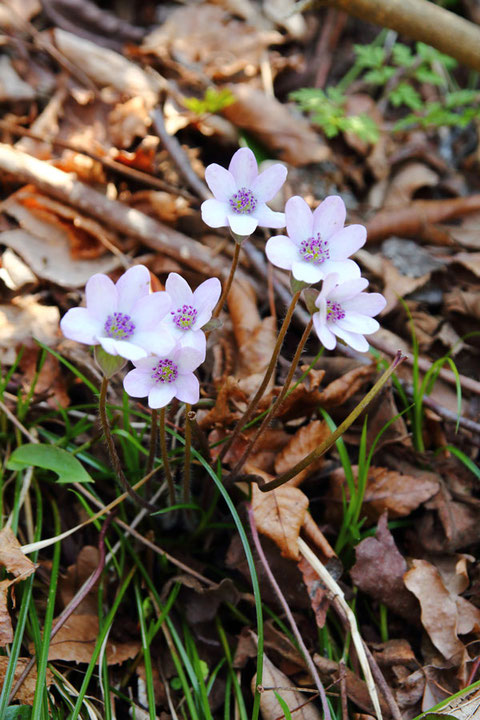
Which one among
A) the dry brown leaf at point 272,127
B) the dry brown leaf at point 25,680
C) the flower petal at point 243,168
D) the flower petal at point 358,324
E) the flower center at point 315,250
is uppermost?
the flower petal at point 243,168

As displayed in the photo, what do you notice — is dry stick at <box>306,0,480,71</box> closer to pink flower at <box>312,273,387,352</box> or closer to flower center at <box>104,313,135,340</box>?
pink flower at <box>312,273,387,352</box>

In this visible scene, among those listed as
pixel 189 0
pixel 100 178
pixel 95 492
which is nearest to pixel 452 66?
pixel 189 0

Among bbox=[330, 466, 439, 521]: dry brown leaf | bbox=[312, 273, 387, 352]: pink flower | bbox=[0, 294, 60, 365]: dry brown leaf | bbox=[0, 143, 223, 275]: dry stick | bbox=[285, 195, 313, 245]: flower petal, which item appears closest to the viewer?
bbox=[312, 273, 387, 352]: pink flower

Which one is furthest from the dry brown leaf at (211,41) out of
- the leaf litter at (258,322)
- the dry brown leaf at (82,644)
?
the dry brown leaf at (82,644)

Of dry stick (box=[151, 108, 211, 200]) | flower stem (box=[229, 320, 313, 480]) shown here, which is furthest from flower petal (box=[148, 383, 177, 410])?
dry stick (box=[151, 108, 211, 200])

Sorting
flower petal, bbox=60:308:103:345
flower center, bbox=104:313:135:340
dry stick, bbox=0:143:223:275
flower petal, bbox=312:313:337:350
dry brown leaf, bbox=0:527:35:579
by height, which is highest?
flower petal, bbox=312:313:337:350

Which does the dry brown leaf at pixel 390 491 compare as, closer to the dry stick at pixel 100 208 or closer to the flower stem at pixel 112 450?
the flower stem at pixel 112 450

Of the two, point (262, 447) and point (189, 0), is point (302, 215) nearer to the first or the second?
point (262, 447)

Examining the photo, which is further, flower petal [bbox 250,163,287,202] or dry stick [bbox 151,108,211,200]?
dry stick [bbox 151,108,211,200]
